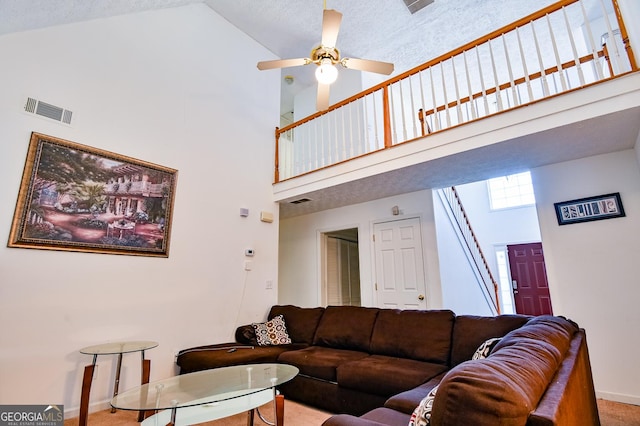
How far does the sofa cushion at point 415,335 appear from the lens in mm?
2696

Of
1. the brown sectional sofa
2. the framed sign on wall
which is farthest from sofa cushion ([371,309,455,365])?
the framed sign on wall

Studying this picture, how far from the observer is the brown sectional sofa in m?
0.82

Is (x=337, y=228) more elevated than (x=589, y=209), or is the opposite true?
(x=337, y=228)

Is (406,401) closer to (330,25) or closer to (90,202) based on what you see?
(330,25)

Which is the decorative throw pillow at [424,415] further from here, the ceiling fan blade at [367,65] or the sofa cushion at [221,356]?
the ceiling fan blade at [367,65]

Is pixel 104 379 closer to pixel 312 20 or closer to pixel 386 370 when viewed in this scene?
pixel 386 370

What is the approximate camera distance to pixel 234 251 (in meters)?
4.11

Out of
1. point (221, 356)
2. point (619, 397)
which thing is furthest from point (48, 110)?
point (619, 397)

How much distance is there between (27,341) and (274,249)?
2.77 metres

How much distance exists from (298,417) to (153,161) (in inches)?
118

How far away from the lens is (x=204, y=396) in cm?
187

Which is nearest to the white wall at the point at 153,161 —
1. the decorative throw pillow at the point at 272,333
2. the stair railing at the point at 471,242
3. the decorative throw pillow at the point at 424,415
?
the decorative throw pillow at the point at 272,333

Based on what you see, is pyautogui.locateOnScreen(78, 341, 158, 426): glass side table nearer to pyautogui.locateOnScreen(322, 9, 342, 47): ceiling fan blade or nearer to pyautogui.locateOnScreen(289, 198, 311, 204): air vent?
pyautogui.locateOnScreen(289, 198, 311, 204): air vent

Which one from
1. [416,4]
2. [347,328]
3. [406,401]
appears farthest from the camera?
[416,4]
